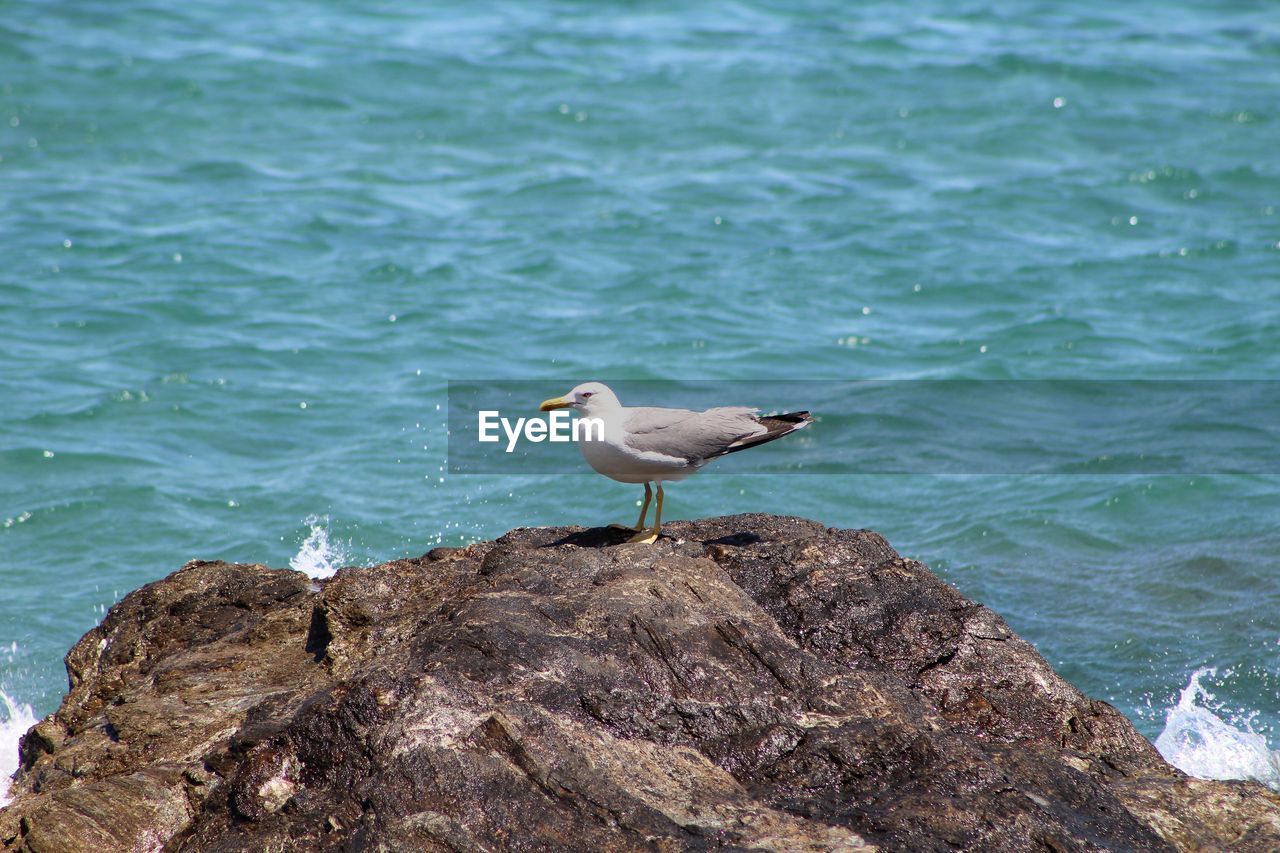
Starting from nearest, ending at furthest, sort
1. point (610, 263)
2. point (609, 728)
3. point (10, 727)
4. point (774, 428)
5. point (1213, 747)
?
point (609, 728)
point (774, 428)
point (1213, 747)
point (10, 727)
point (610, 263)

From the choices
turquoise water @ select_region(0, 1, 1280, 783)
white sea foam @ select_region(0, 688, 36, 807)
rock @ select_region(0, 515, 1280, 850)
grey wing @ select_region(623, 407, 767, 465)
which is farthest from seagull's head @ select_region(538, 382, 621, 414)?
turquoise water @ select_region(0, 1, 1280, 783)

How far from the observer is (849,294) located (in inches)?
551

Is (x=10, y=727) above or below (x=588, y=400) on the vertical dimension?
below

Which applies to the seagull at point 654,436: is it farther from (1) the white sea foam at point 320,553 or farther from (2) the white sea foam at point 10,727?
(1) the white sea foam at point 320,553

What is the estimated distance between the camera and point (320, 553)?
881 cm

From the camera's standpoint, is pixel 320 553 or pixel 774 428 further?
pixel 320 553

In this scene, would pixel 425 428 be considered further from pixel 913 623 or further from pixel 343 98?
pixel 343 98

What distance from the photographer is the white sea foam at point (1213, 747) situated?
6160mm

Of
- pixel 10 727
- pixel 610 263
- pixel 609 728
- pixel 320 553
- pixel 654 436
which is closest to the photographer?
pixel 609 728

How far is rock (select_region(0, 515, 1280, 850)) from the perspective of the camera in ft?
12.1

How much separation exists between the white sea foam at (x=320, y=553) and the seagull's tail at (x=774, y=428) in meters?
3.60

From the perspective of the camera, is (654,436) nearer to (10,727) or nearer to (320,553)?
(10,727)

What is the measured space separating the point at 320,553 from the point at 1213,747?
5.26m

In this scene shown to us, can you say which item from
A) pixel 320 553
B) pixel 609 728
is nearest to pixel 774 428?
pixel 609 728
